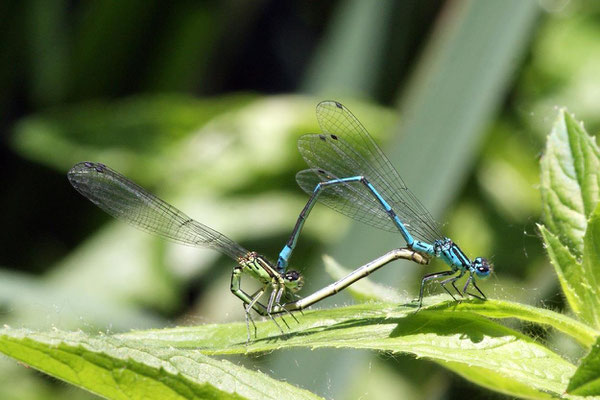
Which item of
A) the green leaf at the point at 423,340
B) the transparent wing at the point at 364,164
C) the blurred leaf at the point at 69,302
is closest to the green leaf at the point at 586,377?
the green leaf at the point at 423,340

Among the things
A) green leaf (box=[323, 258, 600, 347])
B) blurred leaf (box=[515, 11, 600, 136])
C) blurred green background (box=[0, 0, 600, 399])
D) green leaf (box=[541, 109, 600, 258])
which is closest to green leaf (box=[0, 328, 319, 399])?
green leaf (box=[323, 258, 600, 347])

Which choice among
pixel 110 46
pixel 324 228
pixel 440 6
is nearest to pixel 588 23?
pixel 440 6

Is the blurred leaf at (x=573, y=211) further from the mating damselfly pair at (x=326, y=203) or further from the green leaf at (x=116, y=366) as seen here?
the green leaf at (x=116, y=366)

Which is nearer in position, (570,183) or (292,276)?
(570,183)

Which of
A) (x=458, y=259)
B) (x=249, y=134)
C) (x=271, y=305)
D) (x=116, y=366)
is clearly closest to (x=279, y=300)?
(x=271, y=305)

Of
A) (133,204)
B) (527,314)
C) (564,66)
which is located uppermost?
(564,66)

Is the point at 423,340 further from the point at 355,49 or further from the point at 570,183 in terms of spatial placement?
the point at 355,49

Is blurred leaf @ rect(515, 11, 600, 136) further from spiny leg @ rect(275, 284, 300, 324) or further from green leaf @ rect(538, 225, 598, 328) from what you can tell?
green leaf @ rect(538, 225, 598, 328)
